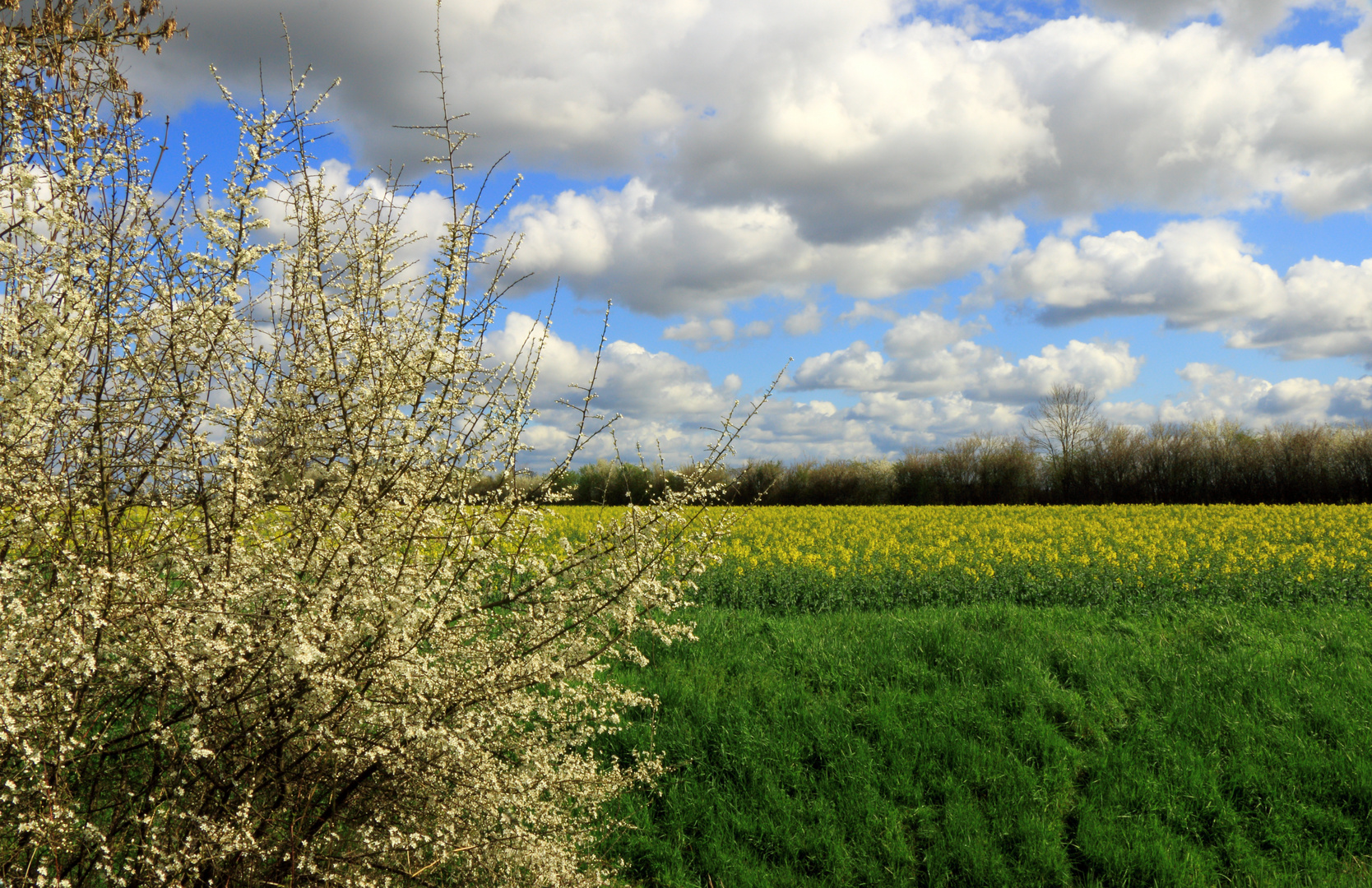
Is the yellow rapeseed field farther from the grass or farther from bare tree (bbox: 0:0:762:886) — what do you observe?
bare tree (bbox: 0:0:762:886)

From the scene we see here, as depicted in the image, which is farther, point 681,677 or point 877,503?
point 877,503

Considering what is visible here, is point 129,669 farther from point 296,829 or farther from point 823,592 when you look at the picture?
point 823,592

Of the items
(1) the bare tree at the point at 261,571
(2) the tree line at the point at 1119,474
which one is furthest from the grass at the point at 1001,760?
(2) the tree line at the point at 1119,474

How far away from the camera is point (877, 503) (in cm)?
3206

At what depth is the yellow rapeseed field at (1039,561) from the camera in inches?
394

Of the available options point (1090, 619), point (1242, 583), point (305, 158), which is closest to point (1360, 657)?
point (1090, 619)

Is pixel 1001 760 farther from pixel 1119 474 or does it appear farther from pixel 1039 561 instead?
pixel 1119 474

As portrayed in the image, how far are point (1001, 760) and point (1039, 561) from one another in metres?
6.83

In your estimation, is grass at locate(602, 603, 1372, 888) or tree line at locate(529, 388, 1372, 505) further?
tree line at locate(529, 388, 1372, 505)

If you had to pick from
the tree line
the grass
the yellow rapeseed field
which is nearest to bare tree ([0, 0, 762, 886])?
the grass

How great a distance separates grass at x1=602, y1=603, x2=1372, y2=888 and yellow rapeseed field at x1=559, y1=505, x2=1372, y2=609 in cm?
233

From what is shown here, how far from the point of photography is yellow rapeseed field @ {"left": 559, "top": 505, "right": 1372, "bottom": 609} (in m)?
10.0

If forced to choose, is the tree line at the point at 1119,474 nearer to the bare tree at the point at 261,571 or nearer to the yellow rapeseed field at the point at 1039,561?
the yellow rapeseed field at the point at 1039,561

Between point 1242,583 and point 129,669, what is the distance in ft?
40.0
